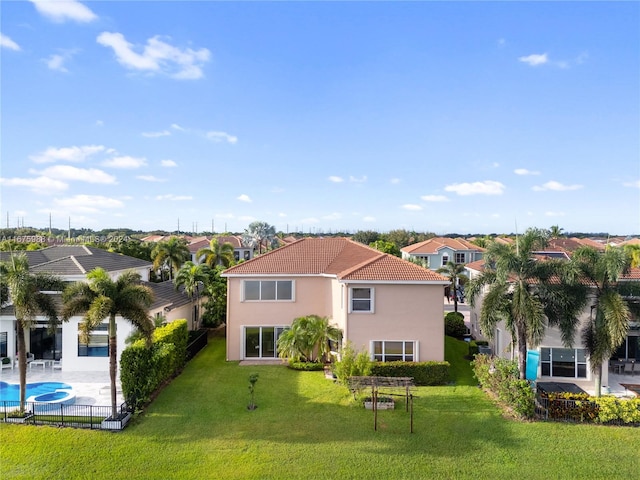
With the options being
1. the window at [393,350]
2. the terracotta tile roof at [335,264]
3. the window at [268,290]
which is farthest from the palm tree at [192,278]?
the window at [393,350]

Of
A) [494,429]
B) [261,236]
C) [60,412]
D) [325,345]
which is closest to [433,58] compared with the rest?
[325,345]

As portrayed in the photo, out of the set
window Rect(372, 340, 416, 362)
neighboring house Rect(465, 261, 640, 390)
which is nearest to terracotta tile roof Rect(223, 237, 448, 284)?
window Rect(372, 340, 416, 362)

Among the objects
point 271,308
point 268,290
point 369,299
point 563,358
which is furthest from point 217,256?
point 563,358

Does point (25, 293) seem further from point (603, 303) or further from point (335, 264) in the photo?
point (603, 303)

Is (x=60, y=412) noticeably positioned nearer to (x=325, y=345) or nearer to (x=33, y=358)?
(x=33, y=358)

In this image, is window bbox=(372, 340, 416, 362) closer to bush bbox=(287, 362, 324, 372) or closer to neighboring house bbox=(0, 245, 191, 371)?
bush bbox=(287, 362, 324, 372)

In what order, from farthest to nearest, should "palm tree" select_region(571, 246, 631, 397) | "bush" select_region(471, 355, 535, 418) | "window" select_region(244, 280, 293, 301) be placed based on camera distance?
"window" select_region(244, 280, 293, 301)
"palm tree" select_region(571, 246, 631, 397)
"bush" select_region(471, 355, 535, 418)
